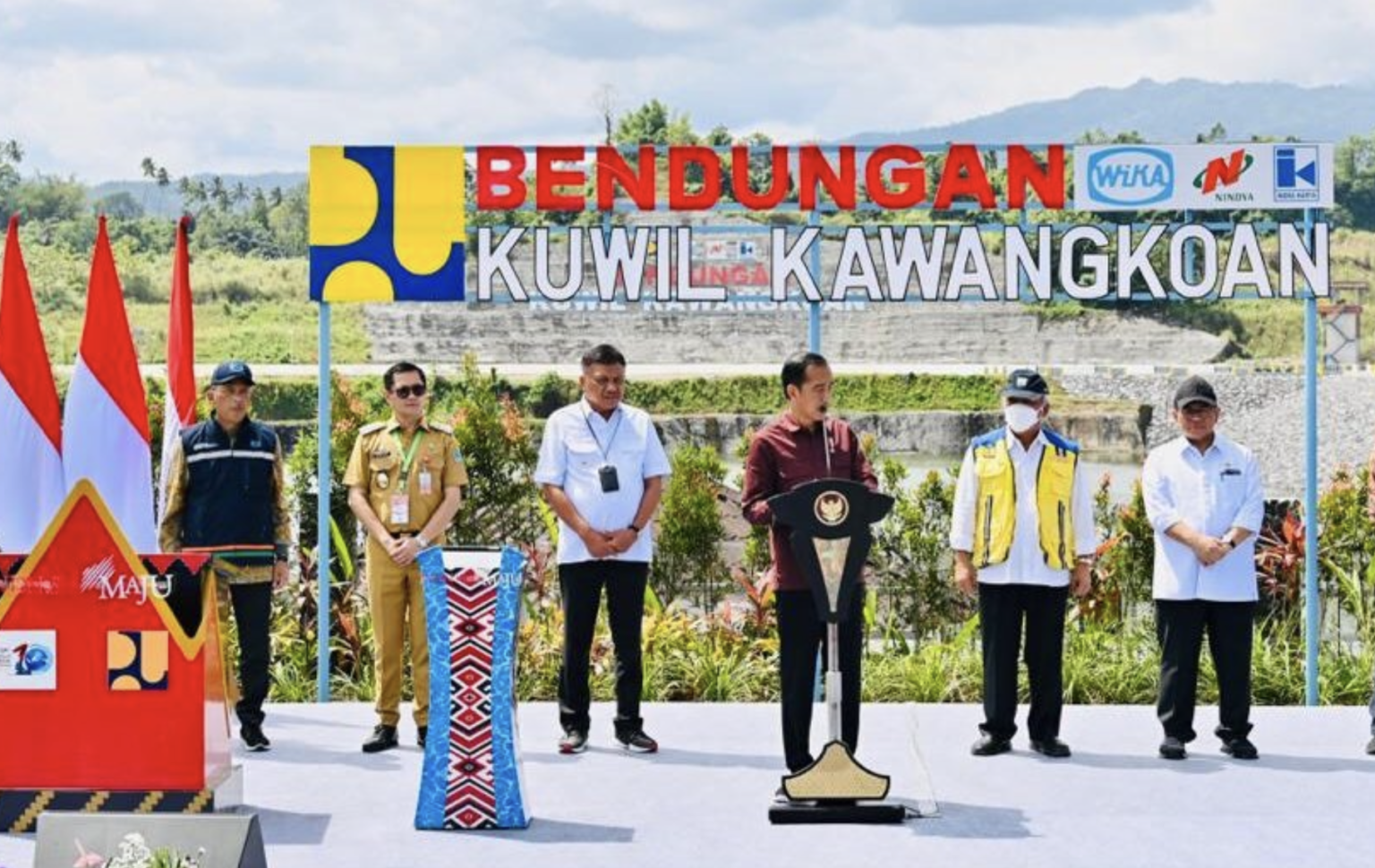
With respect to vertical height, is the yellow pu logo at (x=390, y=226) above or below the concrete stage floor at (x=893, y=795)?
above

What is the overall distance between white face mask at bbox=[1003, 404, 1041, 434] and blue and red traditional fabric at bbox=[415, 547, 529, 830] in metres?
1.99

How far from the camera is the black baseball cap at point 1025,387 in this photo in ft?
23.4

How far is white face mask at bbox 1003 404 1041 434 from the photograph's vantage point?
23.4ft

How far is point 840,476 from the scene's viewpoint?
6.61 metres

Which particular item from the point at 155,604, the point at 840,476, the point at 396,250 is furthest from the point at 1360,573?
the point at 155,604

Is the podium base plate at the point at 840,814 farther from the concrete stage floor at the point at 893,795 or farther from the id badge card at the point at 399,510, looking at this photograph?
the id badge card at the point at 399,510

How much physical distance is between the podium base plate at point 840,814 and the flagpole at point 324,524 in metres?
3.00

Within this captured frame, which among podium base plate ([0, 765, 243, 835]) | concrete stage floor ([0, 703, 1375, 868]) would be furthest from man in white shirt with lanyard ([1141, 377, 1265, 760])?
podium base plate ([0, 765, 243, 835])

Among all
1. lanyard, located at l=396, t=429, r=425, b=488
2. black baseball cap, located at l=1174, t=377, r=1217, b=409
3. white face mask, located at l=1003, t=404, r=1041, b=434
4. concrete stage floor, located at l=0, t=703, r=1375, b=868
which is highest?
black baseball cap, located at l=1174, t=377, r=1217, b=409

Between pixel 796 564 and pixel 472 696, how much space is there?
115 centimetres

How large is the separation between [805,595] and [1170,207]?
10.1 feet

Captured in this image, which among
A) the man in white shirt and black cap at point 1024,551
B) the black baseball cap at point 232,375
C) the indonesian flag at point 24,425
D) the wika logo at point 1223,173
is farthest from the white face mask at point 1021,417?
the indonesian flag at point 24,425

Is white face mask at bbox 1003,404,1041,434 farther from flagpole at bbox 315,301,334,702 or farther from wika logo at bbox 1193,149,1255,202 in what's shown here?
flagpole at bbox 315,301,334,702

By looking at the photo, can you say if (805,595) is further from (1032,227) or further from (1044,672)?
(1032,227)
